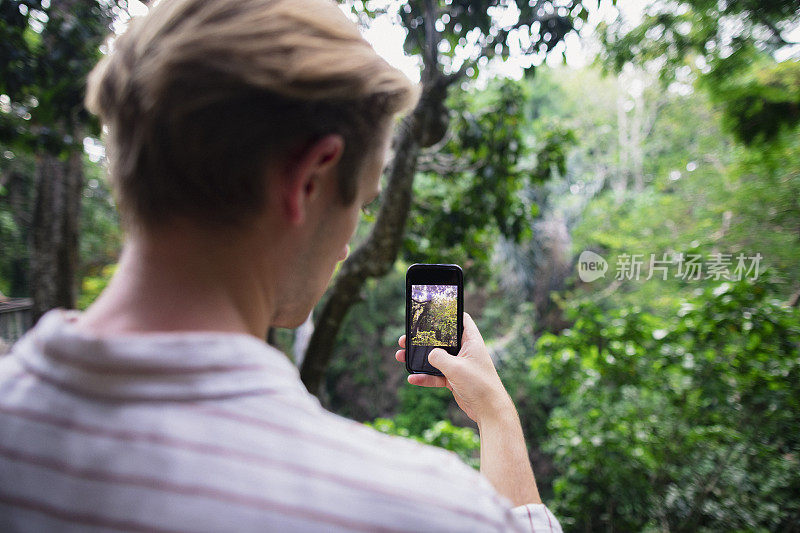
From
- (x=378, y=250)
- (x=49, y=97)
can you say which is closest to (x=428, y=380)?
(x=378, y=250)

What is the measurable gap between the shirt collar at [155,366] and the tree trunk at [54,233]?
2.05 metres

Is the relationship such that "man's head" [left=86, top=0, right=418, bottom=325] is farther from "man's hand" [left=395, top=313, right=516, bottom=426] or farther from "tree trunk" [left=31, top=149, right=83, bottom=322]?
"tree trunk" [left=31, top=149, right=83, bottom=322]

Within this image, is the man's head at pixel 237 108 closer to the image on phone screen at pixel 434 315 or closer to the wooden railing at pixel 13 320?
the image on phone screen at pixel 434 315

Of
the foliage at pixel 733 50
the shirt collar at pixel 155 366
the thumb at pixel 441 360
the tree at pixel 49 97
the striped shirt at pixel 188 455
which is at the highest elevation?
the foliage at pixel 733 50

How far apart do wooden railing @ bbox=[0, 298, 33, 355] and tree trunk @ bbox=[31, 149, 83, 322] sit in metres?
0.10

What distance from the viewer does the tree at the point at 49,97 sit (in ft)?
4.47

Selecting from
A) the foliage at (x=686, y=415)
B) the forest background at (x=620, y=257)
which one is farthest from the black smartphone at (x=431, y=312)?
the foliage at (x=686, y=415)

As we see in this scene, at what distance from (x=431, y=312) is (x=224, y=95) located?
1.70 feet

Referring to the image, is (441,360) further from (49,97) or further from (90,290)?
(90,290)

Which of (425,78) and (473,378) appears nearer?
(473,378)

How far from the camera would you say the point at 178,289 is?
0.96 feet

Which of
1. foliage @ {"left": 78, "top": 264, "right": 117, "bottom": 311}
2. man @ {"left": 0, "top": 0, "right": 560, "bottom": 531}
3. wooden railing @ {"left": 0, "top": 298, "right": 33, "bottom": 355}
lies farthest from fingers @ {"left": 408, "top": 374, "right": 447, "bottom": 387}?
foliage @ {"left": 78, "top": 264, "right": 117, "bottom": 311}

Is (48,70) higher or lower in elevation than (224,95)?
higher

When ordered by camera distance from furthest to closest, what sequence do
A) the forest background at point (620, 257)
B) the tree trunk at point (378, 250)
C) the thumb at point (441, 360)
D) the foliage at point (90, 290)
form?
the foliage at point (90, 290) < the tree trunk at point (378, 250) < the forest background at point (620, 257) < the thumb at point (441, 360)
